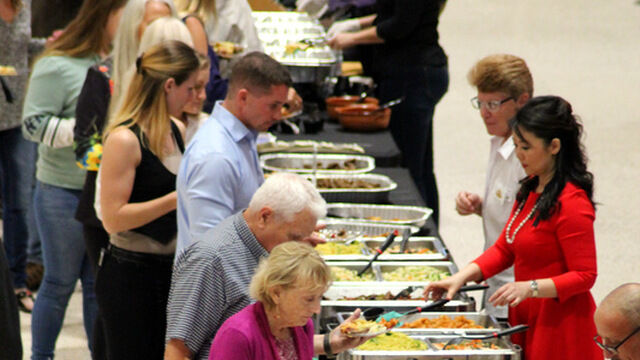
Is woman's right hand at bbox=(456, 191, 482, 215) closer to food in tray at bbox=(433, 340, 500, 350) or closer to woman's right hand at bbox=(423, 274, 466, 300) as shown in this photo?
woman's right hand at bbox=(423, 274, 466, 300)

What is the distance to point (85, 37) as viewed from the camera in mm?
4406

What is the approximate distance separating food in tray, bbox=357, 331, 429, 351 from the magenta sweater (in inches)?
34.1

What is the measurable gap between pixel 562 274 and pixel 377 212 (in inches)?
73.7

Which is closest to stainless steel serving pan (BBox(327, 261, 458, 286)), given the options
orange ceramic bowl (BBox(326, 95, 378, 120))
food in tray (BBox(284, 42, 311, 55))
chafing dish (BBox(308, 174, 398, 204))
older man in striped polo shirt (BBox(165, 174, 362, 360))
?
chafing dish (BBox(308, 174, 398, 204))

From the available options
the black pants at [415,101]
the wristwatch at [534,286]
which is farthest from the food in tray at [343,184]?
the wristwatch at [534,286]

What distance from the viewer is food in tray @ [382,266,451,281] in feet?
13.3

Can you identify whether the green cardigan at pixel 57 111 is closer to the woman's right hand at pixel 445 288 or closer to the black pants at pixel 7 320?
the woman's right hand at pixel 445 288

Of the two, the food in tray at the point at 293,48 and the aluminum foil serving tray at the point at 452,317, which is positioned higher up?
the aluminum foil serving tray at the point at 452,317

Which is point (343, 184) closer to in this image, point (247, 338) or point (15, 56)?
point (15, 56)

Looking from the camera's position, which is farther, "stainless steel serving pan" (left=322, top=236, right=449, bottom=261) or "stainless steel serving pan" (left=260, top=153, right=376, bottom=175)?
"stainless steel serving pan" (left=260, top=153, right=376, bottom=175)

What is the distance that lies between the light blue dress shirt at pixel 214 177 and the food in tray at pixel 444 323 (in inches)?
31.0

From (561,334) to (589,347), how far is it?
11 centimetres

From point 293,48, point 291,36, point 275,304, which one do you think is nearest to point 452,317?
point 275,304

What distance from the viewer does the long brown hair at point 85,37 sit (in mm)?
4340
